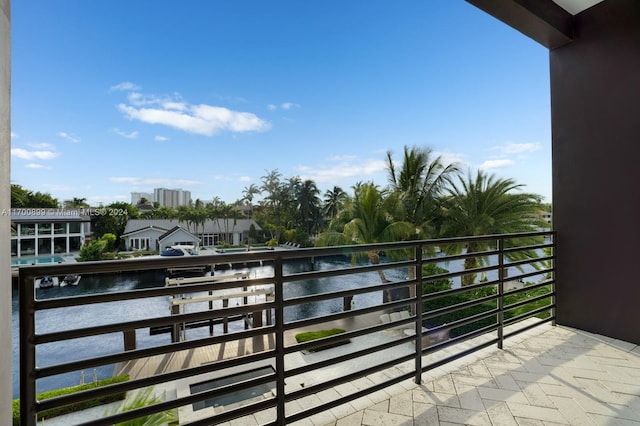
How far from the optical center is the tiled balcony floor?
169 cm

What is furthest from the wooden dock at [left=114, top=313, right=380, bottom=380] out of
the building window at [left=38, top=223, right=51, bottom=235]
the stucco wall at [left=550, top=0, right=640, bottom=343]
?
the building window at [left=38, top=223, right=51, bottom=235]

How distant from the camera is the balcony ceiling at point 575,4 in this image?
2.78 meters

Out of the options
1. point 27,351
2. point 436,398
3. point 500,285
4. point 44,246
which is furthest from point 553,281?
point 44,246

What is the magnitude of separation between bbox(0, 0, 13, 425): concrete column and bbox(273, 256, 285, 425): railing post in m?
0.87

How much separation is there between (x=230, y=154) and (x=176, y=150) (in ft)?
22.7

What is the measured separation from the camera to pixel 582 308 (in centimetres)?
290

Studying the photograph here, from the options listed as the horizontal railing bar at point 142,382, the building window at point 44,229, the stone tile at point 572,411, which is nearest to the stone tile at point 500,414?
the stone tile at point 572,411

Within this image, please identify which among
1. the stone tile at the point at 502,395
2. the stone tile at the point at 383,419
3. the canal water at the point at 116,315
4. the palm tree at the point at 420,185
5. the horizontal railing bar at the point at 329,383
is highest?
the palm tree at the point at 420,185

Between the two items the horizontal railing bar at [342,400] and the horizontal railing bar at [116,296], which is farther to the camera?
the horizontal railing bar at [342,400]

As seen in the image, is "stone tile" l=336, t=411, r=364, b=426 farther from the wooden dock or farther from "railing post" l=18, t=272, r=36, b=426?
the wooden dock

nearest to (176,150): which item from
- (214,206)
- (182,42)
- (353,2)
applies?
(214,206)

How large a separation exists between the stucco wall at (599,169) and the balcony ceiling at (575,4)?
0.19ft

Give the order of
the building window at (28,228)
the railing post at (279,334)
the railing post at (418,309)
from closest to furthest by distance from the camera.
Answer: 1. the railing post at (279,334)
2. the railing post at (418,309)
3. the building window at (28,228)

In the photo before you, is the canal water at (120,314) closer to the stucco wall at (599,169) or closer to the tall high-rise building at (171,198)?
the stucco wall at (599,169)
